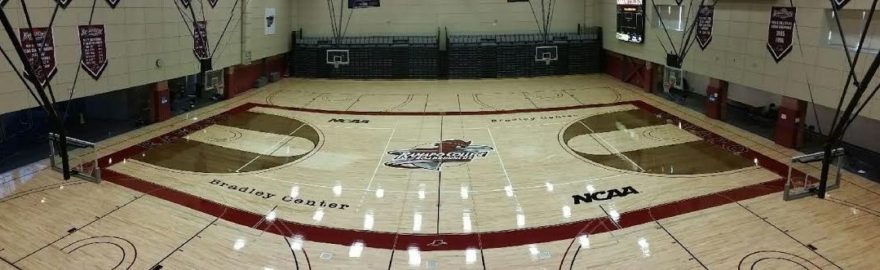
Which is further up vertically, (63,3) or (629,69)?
(63,3)

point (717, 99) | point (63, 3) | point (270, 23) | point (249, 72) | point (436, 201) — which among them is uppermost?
point (270, 23)

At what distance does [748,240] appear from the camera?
8.54 metres

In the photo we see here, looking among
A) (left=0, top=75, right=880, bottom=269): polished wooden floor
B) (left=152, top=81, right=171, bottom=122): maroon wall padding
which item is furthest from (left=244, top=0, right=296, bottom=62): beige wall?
(left=0, top=75, right=880, bottom=269): polished wooden floor

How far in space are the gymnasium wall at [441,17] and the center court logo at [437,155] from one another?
39.7ft

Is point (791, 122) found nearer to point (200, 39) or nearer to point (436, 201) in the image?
point (436, 201)

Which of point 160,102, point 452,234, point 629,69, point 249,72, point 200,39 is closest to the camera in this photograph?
point 452,234

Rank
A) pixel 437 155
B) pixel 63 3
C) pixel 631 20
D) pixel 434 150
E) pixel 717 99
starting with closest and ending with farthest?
pixel 63 3
pixel 437 155
pixel 434 150
pixel 717 99
pixel 631 20

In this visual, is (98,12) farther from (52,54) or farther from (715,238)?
(715,238)

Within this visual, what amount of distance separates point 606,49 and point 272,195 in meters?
17.8

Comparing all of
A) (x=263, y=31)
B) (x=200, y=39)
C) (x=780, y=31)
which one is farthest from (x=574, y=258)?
(x=263, y=31)

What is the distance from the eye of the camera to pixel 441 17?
25.2 m

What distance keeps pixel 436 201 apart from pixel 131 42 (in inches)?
385

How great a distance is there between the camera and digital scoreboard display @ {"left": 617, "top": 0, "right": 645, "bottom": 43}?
2059 centimetres

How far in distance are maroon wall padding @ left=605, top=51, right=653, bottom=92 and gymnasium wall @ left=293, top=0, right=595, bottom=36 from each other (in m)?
2.26
